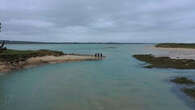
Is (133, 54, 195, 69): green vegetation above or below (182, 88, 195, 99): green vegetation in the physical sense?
above

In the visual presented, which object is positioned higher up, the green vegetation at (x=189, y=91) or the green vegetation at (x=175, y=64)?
the green vegetation at (x=175, y=64)

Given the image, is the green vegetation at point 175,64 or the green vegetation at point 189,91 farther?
the green vegetation at point 175,64

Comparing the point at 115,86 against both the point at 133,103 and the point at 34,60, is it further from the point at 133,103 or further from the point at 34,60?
the point at 34,60

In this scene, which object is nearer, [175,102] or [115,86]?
[175,102]

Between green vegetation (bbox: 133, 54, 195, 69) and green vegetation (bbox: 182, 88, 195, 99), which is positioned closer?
green vegetation (bbox: 182, 88, 195, 99)

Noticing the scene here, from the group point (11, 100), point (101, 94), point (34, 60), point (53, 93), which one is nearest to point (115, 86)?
point (101, 94)

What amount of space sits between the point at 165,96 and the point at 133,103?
2761 millimetres

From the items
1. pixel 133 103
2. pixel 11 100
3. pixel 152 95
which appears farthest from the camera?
pixel 152 95

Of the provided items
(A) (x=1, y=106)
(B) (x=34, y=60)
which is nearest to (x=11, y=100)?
(A) (x=1, y=106)

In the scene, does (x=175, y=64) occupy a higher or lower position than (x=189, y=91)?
higher

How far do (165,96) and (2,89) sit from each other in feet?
40.5

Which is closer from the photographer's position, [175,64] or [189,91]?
[189,91]

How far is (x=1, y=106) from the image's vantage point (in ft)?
32.3

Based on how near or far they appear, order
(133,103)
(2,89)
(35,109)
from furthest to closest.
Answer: (2,89), (133,103), (35,109)
